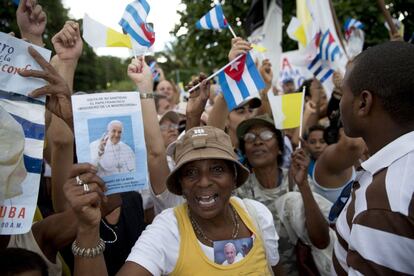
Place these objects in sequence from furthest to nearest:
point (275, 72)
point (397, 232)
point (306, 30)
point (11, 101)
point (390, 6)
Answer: point (390, 6) < point (275, 72) < point (306, 30) < point (11, 101) < point (397, 232)

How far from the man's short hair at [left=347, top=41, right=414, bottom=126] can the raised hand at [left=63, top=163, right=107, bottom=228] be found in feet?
3.52

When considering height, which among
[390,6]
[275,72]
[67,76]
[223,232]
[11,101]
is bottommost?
[223,232]

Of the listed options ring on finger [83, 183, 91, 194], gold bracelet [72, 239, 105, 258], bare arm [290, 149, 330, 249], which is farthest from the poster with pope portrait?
bare arm [290, 149, 330, 249]

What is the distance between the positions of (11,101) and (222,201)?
3.43 ft

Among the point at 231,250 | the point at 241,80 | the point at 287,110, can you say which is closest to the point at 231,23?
the point at 287,110

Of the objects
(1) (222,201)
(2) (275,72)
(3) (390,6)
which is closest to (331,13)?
(2) (275,72)

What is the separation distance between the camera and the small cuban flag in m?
3.03

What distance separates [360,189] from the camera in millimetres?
1574

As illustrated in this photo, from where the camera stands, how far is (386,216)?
136cm

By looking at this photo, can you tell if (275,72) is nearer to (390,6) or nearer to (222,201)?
(390,6)

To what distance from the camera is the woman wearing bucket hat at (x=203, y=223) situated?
1895mm

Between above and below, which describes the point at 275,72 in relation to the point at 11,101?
above

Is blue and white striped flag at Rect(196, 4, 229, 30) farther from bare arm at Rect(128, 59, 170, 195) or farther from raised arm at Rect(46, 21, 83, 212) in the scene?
raised arm at Rect(46, 21, 83, 212)

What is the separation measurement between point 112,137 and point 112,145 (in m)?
0.03
